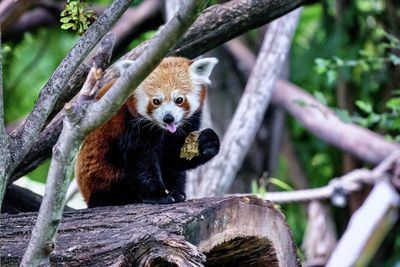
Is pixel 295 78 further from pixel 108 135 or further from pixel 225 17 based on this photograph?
pixel 108 135

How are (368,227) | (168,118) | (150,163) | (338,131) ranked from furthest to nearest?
1. (338,131)
2. (368,227)
3. (168,118)
4. (150,163)

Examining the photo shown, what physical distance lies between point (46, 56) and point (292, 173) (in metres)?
2.16

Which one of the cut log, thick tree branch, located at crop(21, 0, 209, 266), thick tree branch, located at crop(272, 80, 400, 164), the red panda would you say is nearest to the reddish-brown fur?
the red panda

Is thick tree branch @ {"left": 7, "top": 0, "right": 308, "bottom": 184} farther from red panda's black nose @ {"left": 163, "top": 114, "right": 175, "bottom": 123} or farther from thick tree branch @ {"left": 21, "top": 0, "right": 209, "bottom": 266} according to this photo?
thick tree branch @ {"left": 21, "top": 0, "right": 209, "bottom": 266}

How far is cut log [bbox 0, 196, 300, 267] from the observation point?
231cm

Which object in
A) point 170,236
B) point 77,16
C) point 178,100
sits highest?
point 77,16

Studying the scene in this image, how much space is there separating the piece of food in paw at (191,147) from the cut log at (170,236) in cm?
56

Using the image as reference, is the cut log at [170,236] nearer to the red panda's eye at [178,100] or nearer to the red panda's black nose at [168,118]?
the red panda's black nose at [168,118]

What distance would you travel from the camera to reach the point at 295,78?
6625 millimetres

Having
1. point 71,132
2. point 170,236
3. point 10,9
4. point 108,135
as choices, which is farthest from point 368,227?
point 71,132

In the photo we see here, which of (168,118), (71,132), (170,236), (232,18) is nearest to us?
(71,132)

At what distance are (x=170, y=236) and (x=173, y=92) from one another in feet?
4.50

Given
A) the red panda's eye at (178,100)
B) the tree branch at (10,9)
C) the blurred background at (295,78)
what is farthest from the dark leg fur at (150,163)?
A: the blurred background at (295,78)

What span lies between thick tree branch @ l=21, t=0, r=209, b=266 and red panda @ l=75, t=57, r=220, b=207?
1.23 meters
